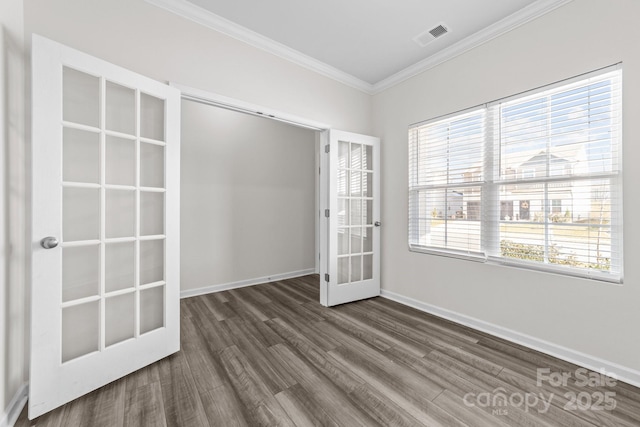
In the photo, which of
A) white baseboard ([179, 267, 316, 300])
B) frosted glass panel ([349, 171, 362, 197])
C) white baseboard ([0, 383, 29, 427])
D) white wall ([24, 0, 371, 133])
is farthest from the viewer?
white baseboard ([179, 267, 316, 300])

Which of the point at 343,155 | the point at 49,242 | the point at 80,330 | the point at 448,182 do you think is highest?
the point at 343,155

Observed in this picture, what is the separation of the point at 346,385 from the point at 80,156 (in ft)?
7.42

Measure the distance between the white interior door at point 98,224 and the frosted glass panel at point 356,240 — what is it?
1.96 m

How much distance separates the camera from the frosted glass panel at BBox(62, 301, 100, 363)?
1.62 meters

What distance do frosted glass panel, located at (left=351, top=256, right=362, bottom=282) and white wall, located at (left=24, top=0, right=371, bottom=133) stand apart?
1721 mm

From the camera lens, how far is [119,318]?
1.80 m

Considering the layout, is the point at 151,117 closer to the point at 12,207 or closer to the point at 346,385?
the point at 12,207

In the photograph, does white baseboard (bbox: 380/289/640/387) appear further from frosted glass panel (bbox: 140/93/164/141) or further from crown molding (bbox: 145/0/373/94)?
frosted glass panel (bbox: 140/93/164/141)

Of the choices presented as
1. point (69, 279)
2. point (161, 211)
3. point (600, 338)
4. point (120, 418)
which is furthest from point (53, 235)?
point (600, 338)

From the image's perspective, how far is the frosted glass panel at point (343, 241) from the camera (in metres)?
3.16

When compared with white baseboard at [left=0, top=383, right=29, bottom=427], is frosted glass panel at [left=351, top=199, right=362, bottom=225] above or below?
above

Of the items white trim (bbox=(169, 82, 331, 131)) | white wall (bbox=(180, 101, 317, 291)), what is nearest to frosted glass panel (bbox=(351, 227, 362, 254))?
white trim (bbox=(169, 82, 331, 131))

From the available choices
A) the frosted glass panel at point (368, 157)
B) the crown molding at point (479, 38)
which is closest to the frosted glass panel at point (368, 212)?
the frosted glass panel at point (368, 157)

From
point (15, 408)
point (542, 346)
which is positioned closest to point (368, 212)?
point (542, 346)
